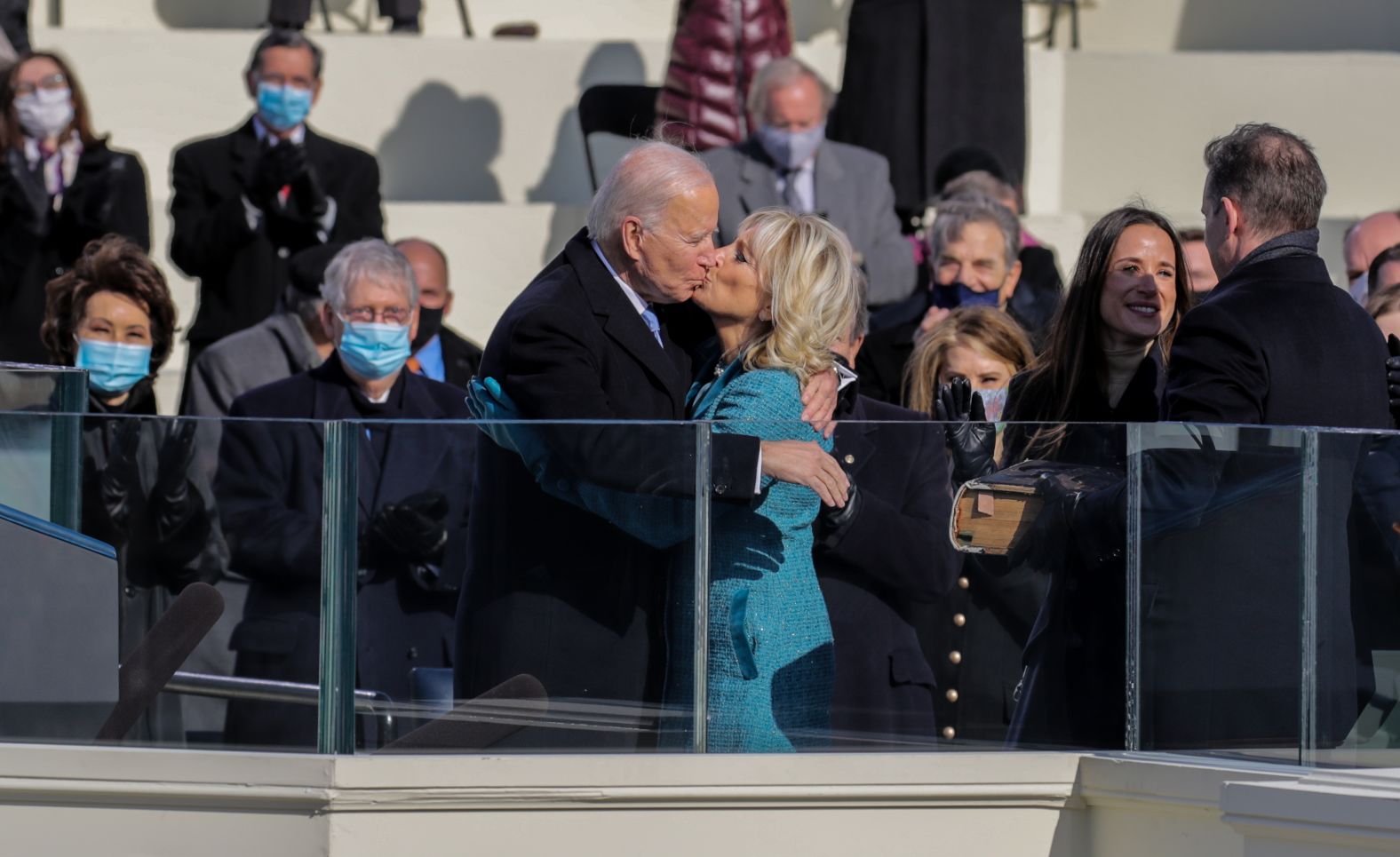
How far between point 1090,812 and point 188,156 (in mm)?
4641

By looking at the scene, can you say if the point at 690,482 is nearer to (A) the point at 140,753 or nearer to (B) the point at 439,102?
(A) the point at 140,753

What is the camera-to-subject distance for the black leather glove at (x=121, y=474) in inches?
159

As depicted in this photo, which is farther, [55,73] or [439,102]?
[439,102]

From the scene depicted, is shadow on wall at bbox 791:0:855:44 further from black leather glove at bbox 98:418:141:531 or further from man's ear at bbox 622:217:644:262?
black leather glove at bbox 98:418:141:531

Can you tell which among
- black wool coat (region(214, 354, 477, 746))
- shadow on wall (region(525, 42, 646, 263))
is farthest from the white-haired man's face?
shadow on wall (region(525, 42, 646, 263))

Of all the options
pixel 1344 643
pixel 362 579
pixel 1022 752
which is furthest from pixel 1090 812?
pixel 362 579

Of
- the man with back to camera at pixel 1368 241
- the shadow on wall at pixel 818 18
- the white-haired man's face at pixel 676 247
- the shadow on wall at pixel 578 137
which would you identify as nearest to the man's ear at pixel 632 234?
the white-haired man's face at pixel 676 247

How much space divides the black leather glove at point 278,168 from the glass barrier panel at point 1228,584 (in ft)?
13.5

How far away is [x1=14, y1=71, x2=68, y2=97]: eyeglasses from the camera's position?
726 cm

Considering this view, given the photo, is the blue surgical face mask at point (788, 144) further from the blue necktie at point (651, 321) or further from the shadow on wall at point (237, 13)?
the shadow on wall at point (237, 13)

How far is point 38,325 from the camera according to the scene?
736 cm

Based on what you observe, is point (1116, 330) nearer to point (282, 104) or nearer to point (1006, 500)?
point (1006, 500)

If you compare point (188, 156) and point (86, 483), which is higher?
point (188, 156)

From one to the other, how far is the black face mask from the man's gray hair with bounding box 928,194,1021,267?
165 cm
